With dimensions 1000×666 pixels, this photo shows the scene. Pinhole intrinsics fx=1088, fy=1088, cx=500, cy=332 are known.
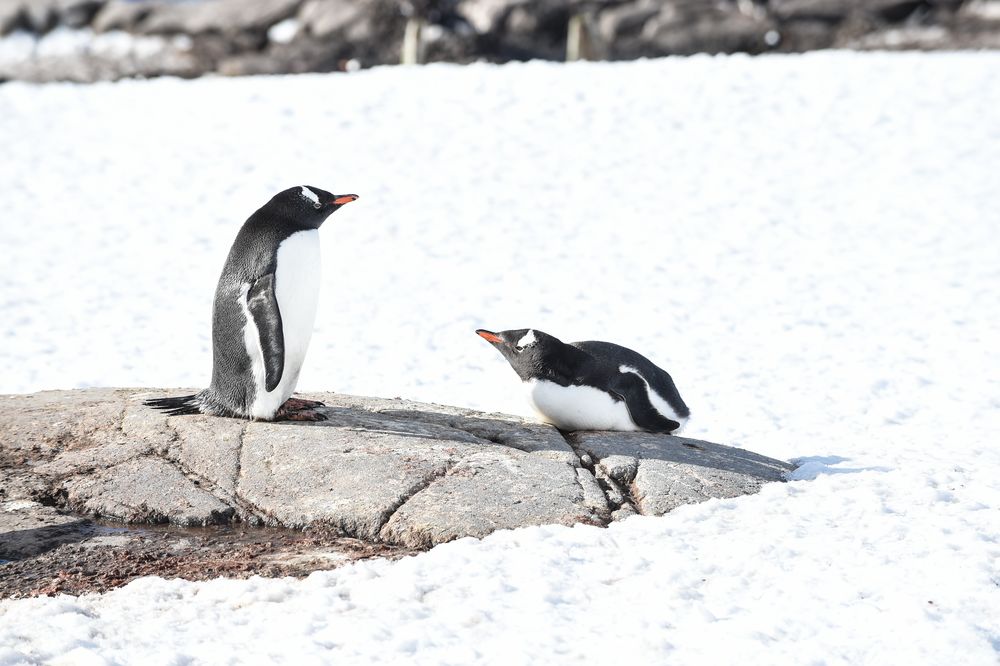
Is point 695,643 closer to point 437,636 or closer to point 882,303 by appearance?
point 437,636

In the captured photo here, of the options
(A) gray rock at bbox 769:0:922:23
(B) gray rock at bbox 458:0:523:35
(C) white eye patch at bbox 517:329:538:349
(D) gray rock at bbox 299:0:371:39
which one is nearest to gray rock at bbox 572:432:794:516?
(C) white eye patch at bbox 517:329:538:349

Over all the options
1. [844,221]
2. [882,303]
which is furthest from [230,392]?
[844,221]

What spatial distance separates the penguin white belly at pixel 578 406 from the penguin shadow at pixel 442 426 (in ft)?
0.33

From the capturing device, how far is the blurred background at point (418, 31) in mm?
14883

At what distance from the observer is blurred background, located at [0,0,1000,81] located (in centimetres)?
1488

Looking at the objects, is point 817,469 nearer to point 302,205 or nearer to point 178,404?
point 302,205

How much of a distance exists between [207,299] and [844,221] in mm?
5663

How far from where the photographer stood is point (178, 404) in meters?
4.54

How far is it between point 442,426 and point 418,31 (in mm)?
11650

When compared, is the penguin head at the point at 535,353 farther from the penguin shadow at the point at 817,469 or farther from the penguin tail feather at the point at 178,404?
the penguin tail feather at the point at 178,404

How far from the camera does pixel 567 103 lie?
40.2 ft

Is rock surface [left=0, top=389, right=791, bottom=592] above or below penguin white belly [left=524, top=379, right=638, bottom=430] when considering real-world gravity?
below

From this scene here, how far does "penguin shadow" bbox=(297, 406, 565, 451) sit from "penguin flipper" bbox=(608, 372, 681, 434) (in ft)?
1.18

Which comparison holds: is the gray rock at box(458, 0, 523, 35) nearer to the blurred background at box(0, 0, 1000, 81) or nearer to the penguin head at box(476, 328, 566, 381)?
the blurred background at box(0, 0, 1000, 81)
